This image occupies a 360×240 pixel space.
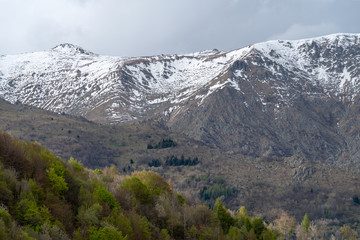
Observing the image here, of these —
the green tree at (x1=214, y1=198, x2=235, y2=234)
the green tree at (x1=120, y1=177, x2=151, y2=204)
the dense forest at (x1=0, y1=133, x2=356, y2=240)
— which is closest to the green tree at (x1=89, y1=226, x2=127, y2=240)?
the dense forest at (x1=0, y1=133, x2=356, y2=240)

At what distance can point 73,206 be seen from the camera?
3881 cm

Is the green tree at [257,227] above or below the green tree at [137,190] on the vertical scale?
below

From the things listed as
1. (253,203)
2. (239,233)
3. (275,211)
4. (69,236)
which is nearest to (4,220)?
(69,236)

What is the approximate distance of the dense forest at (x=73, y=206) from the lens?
32.1 metres

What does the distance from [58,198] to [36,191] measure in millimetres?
2430

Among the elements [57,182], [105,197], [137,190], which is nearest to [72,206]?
[57,182]

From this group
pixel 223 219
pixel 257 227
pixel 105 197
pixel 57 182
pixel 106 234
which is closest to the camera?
pixel 106 234

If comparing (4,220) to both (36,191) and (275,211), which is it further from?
(275,211)

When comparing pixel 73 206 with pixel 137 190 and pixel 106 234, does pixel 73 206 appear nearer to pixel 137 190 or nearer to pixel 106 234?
pixel 106 234

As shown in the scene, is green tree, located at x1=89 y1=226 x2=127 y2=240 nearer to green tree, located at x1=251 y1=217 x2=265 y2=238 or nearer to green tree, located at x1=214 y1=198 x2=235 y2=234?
green tree, located at x1=214 y1=198 x2=235 y2=234

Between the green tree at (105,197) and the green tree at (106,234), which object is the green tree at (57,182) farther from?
the green tree at (106,234)

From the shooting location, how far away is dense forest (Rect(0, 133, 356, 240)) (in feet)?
105

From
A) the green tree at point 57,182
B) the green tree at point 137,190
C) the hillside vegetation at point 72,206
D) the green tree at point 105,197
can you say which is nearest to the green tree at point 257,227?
the hillside vegetation at point 72,206

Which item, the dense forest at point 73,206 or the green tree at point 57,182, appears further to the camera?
the green tree at point 57,182
